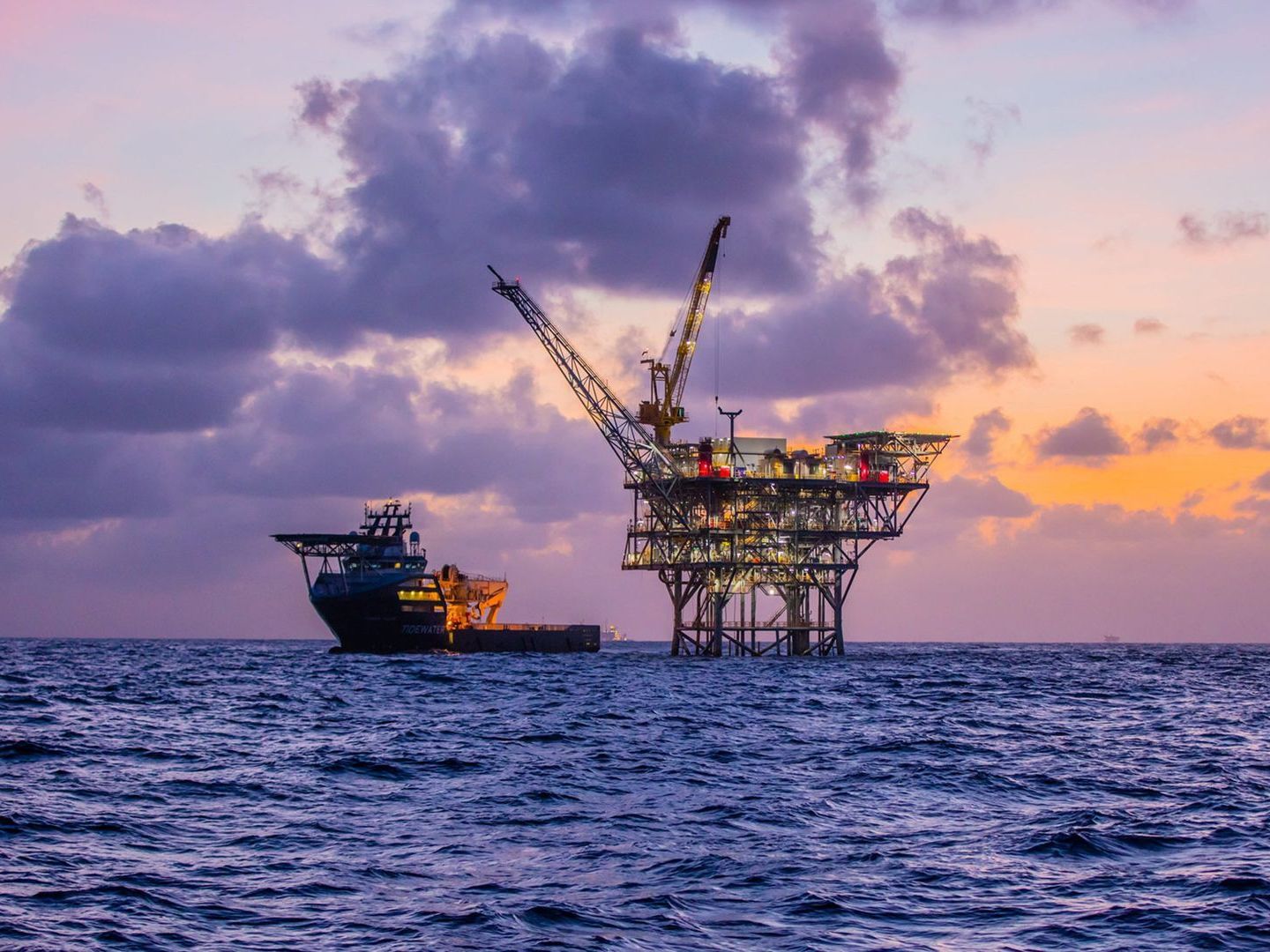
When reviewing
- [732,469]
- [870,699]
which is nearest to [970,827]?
[870,699]

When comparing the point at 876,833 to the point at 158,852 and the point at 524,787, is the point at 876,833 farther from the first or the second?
the point at 158,852

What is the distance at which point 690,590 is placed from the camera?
125312mm

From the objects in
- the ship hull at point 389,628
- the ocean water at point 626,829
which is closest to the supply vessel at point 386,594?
the ship hull at point 389,628

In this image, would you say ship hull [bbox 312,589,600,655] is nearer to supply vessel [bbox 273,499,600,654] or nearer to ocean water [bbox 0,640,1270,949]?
supply vessel [bbox 273,499,600,654]

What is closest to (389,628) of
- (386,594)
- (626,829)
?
(386,594)

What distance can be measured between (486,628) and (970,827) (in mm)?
116791

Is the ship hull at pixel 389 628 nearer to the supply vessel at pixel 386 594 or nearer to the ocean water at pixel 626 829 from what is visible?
the supply vessel at pixel 386 594

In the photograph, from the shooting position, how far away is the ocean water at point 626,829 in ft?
66.5

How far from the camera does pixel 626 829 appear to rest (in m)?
28.5

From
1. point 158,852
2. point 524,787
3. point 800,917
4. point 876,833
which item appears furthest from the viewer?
point 524,787

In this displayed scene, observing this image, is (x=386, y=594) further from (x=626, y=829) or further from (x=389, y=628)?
(x=626, y=829)

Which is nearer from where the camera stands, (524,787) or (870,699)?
(524,787)

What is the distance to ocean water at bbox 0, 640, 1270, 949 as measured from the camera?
2028cm

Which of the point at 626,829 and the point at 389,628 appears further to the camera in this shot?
the point at 389,628
